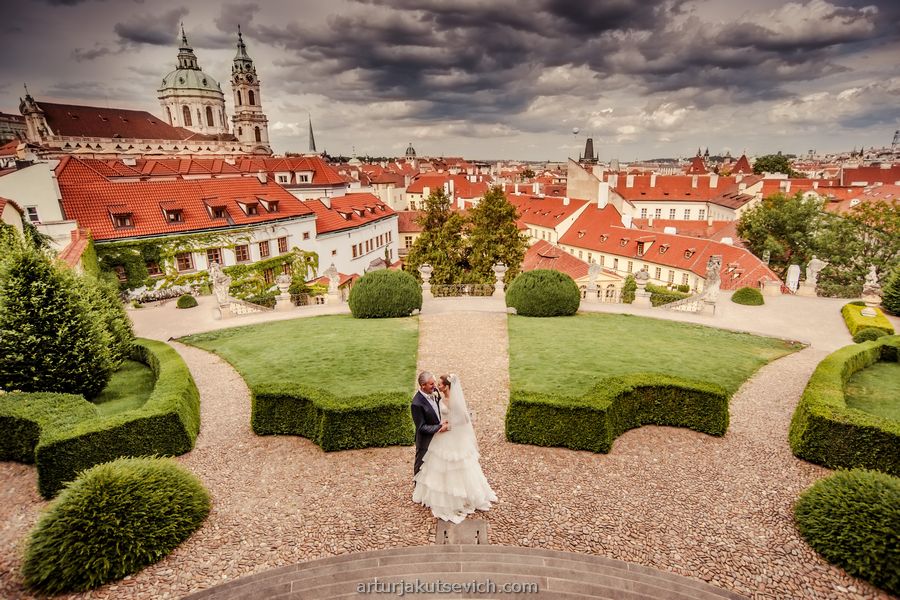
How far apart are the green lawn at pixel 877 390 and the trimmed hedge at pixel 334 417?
439 inches

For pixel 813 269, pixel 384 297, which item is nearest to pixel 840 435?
pixel 384 297

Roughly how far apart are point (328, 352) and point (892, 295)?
25360 millimetres

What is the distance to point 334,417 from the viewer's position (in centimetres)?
926

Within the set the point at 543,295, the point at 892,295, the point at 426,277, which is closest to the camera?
the point at 543,295

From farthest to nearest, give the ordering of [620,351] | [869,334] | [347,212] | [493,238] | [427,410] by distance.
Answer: [347,212]
[493,238]
[869,334]
[620,351]
[427,410]

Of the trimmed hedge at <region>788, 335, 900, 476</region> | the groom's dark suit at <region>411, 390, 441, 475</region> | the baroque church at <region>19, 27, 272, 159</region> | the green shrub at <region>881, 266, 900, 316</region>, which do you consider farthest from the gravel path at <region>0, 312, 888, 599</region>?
the baroque church at <region>19, 27, 272, 159</region>

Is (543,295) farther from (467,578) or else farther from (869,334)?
(467,578)

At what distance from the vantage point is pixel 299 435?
10.2m

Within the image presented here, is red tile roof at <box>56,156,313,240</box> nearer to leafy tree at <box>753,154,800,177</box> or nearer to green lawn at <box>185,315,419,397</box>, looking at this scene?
green lawn at <box>185,315,419,397</box>

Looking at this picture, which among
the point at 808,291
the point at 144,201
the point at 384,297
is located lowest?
the point at 808,291

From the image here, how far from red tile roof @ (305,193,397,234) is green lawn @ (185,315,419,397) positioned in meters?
20.9

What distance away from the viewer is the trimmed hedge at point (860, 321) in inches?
688

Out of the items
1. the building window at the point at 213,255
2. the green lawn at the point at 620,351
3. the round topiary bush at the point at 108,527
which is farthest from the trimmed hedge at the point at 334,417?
the building window at the point at 213,255

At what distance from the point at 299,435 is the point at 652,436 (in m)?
7.92
